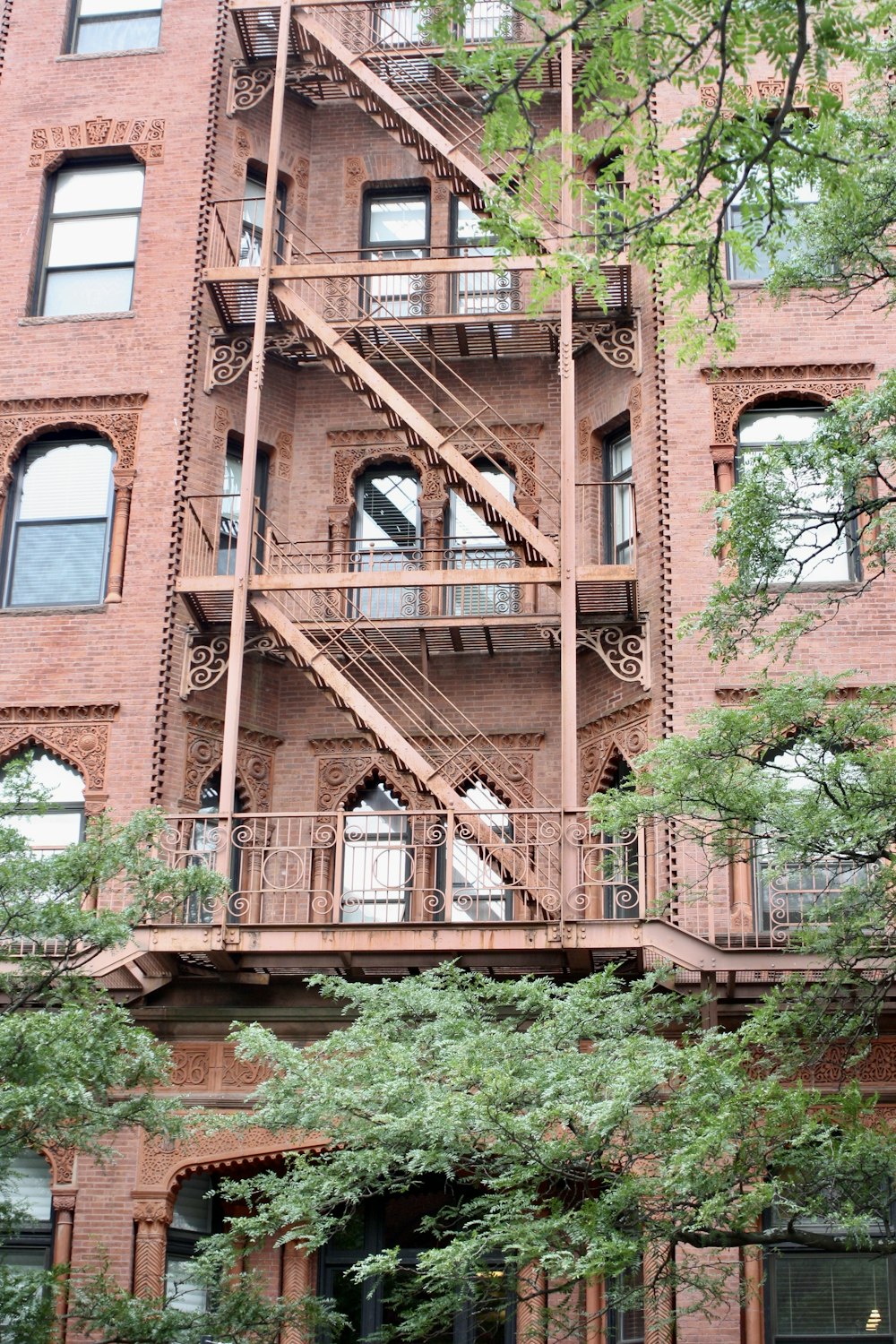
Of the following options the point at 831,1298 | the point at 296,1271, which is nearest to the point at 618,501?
the point at 831,1298

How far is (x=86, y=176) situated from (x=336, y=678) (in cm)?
780

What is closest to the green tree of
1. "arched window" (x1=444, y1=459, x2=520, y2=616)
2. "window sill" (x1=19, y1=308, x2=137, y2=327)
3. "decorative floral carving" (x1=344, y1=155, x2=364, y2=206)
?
"arched window" (x1=444, y1=459, x2=520, y2=616)

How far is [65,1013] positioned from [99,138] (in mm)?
12455

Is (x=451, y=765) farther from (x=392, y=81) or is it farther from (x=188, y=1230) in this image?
(x=392, y=81)

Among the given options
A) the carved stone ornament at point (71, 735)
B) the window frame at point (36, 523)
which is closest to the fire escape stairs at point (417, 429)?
the window frame at point (36, 523)

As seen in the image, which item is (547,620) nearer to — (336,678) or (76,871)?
(336,678)

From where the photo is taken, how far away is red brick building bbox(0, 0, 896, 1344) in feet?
54.0

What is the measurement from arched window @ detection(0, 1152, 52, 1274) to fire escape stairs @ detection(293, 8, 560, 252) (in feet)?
35.4

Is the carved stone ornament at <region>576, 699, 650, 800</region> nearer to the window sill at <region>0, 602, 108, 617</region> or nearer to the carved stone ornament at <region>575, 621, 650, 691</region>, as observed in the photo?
the carved stone ornament at <region>575, 621, 650, 691</region>

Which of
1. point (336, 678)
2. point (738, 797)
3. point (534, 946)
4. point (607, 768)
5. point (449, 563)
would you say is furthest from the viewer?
point (449, 563)

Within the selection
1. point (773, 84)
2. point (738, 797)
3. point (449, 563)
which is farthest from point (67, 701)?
point (773, 84)

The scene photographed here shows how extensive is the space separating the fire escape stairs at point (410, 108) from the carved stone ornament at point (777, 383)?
246 cm

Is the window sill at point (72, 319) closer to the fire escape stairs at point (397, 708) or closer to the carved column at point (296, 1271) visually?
the fire escape stairs at point (397, 708)

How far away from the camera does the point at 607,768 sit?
18438mm
